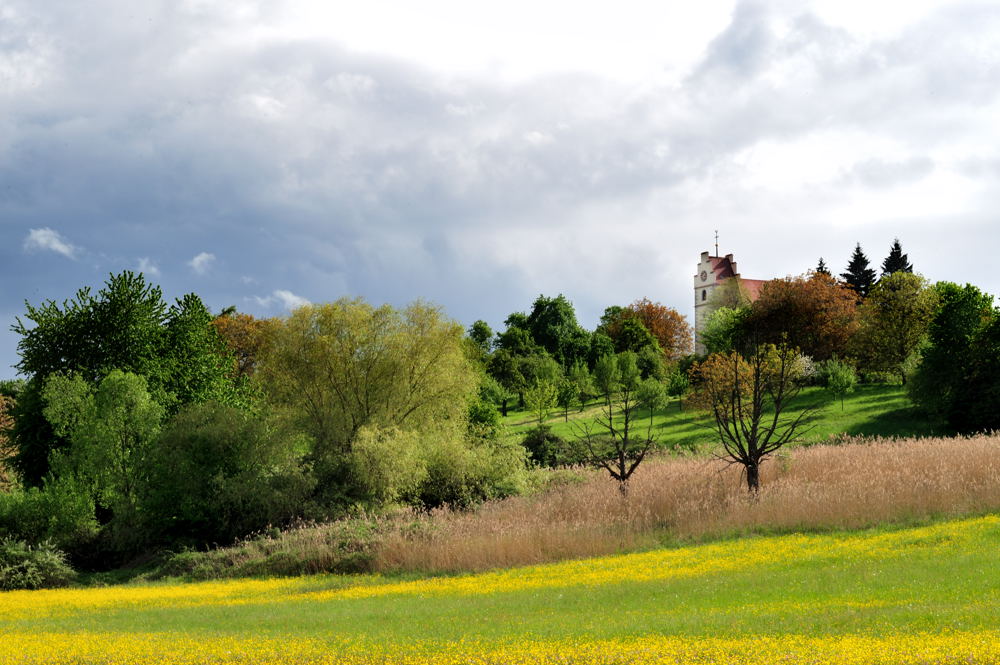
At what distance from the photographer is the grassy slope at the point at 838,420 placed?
42844 mm

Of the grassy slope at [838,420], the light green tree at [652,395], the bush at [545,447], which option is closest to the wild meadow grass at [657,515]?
the grassy slope at [838,420]

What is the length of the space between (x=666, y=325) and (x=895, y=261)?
27.4 metres

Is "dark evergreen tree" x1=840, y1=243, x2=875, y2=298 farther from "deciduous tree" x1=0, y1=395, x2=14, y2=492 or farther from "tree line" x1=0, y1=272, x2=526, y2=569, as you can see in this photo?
"deciduous tree" x1=0, y1=395, x2=14, y2=492

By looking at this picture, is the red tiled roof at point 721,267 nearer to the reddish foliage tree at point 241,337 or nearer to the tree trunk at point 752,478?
the reddish foliage tree at point 241,337

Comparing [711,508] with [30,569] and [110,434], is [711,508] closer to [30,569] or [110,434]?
[30,569]

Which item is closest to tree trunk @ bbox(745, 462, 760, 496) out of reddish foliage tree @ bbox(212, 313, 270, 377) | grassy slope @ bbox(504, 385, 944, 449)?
grassy slope @ bbox(504, 385, 944, 449)

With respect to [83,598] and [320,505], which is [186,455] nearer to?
[320,505]

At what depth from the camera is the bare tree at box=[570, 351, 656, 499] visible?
26203 millimetres

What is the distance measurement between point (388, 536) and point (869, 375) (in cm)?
4701

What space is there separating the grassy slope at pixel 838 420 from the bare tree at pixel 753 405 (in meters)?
1.36

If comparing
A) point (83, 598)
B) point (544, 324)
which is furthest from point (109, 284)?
point (544, 324)

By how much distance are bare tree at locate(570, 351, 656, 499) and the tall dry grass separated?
1124 mm

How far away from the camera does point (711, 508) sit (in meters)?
22.7

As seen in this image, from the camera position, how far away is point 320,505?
30906 millimetres
